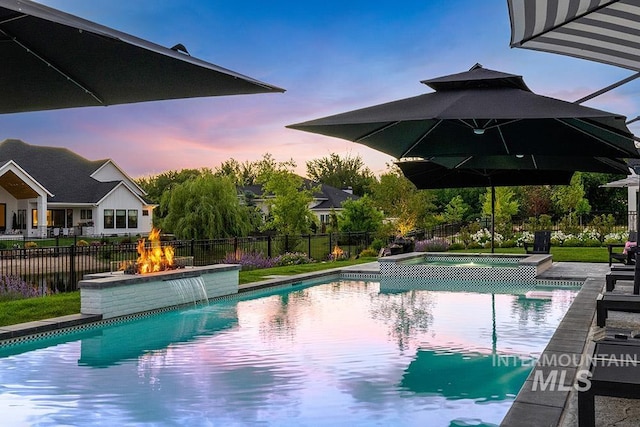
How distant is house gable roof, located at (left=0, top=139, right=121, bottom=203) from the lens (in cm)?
3778

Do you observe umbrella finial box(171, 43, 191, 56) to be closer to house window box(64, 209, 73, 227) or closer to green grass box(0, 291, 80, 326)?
green grass box(0, 291, 80, 326)

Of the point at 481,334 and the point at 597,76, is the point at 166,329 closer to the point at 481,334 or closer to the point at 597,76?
the point at 481,334

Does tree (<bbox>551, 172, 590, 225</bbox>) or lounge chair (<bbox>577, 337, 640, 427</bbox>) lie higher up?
tree (<bbox>551, 172, 590, 225</bbox>)

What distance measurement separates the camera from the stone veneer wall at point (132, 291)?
8.75 meters

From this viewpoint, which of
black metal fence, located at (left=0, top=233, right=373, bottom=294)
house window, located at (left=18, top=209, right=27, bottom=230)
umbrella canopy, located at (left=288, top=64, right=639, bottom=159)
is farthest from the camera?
house window, located at (left=18, top=209, right=27, bottom=230)

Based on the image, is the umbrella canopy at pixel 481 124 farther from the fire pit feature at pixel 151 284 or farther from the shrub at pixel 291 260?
the shrub at pixel 291 260

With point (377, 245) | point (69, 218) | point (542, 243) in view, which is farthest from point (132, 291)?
point (69, 218)

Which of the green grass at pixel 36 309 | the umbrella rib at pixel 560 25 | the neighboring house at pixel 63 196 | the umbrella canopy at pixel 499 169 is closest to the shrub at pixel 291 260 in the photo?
the umbrella canopy at pixel 499 169

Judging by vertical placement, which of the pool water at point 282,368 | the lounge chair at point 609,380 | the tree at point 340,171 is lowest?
the pool water at point 282,368

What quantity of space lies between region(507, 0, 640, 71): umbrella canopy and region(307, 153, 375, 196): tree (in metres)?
65.7

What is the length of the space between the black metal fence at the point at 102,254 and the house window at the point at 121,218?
49.2 ft

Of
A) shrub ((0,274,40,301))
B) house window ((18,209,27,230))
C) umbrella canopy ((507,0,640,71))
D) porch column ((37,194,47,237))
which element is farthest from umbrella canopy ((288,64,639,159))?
house window ((18,209,27,230))

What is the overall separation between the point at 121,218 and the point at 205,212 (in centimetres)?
1416

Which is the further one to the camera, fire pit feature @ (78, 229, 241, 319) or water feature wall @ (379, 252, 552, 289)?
water feature wall @ (379, 252, 552, 289)
